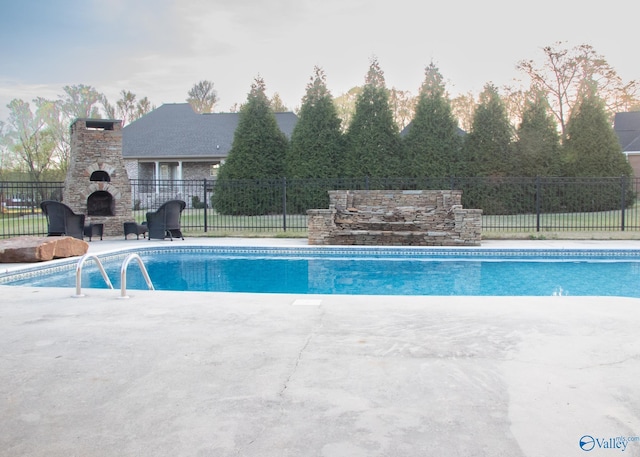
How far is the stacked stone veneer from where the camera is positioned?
1198cm

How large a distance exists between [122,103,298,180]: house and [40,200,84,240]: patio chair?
13.7 meters

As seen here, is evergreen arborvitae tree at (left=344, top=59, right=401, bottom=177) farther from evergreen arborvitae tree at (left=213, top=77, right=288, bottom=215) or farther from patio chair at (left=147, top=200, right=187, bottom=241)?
patio chair at (left=147, top=200, right=187, bottom=241)

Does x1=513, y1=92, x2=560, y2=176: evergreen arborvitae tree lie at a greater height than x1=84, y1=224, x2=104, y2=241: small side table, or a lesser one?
greater

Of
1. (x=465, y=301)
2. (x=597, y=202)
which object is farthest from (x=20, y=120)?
(x=465, y=301)

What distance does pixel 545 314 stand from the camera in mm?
5129

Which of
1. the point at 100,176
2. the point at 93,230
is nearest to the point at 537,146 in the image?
the point at 100,176

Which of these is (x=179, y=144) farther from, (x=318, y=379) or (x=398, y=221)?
(x=318, y=379)

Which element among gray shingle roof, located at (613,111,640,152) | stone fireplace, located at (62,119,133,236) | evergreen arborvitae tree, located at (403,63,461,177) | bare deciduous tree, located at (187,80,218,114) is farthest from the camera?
bare deciduous tree, located at (187,80,218,114)

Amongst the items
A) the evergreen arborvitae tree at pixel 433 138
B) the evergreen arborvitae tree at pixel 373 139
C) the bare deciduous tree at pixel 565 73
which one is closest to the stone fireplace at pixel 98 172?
the evergreen arborvitae tree at pixel 373 139

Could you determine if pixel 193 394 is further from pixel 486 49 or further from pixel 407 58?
pixel 407 58

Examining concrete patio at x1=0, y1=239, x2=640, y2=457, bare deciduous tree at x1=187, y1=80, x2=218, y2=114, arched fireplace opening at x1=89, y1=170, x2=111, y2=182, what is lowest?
concrete patio at x1=0, y1=239, x2=640, y2=457

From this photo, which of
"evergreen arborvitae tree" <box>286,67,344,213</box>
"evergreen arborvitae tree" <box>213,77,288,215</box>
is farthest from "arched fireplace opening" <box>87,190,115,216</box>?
"evergreen arborvitae tree" <box>286,67,344,213</box>

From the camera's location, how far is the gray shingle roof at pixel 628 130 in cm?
3006

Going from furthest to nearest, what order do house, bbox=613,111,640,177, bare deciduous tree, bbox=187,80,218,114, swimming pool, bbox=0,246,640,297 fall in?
bare deciduous tree, bbox=187,80,218,114, house, bbox=613,111,640,177, swimming pool, bbox=0,246,640,297
